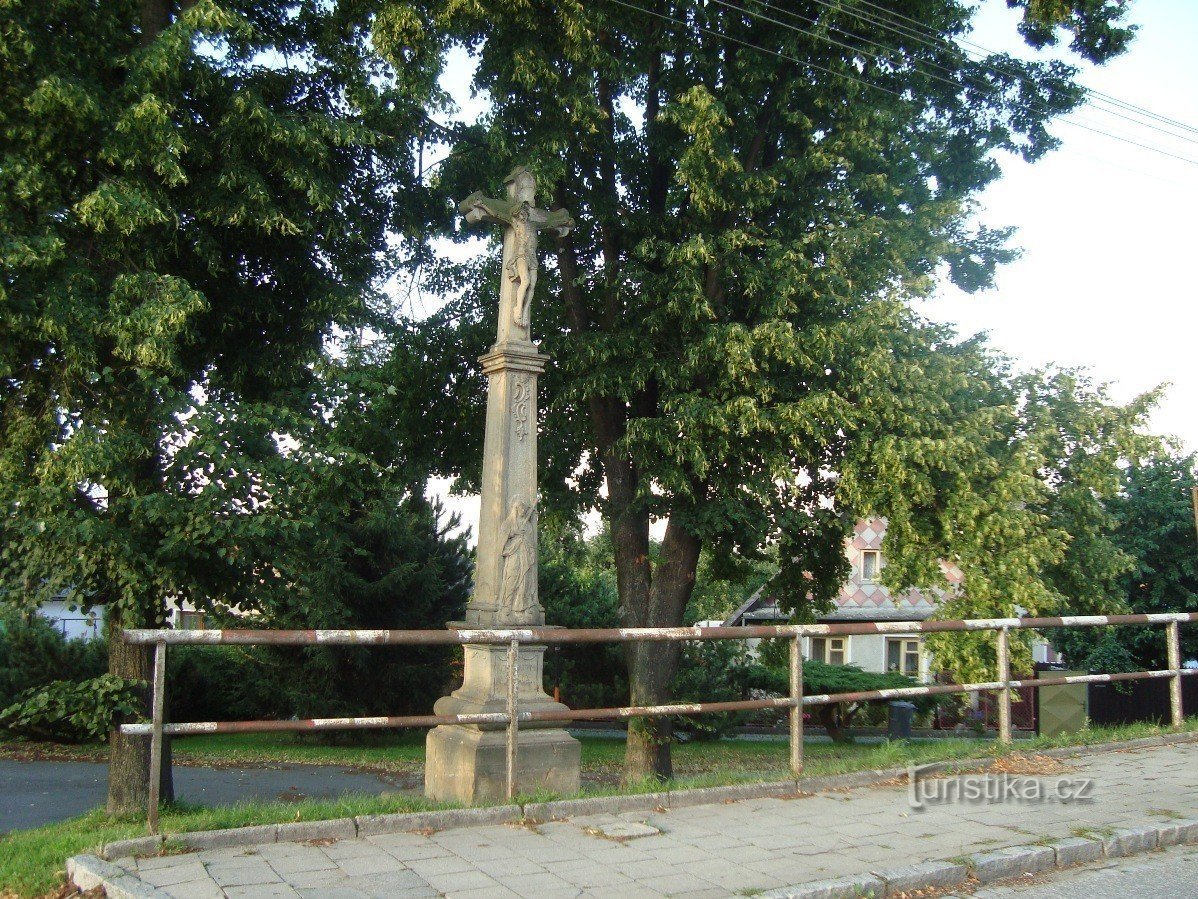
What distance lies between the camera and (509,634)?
255 inches

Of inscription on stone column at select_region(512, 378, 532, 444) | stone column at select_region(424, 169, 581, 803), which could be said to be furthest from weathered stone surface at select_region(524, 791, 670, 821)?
inscription on stone column at select_region(512, 378, 532, 444)

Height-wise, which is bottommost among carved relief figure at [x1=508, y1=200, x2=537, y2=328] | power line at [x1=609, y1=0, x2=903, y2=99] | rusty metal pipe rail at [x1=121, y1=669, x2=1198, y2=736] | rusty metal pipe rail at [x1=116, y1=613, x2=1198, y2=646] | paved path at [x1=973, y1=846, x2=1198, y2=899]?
paved path at [x1=973, y1=846, x2=1198, y2=899]

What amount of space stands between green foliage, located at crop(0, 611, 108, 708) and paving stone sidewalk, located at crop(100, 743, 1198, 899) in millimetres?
15521

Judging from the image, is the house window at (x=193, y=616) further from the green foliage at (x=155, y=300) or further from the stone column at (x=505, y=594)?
the stone column at (x=505, y=594)

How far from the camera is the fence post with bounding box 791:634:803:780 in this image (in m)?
7.28

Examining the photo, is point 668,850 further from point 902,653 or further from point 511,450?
point 902,653

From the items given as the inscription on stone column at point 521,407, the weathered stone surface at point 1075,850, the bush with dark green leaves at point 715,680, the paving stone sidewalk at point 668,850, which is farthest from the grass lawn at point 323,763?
the inscription on stone column at point 521,407

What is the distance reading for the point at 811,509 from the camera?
14.3m

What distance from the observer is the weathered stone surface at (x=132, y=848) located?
16.7 ft

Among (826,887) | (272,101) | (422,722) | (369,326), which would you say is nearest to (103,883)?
(422,722)

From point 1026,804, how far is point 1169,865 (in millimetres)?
1191

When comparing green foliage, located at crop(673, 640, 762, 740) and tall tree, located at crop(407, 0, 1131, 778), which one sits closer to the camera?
tall tree, located at crop(407, 0, 1131, 778)

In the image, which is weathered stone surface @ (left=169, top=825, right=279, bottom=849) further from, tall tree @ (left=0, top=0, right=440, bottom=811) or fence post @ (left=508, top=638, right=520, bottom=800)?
tall tree @ (left=0, top=0, right=440, bottom=811)

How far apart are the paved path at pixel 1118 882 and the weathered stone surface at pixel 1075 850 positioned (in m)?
0.06
